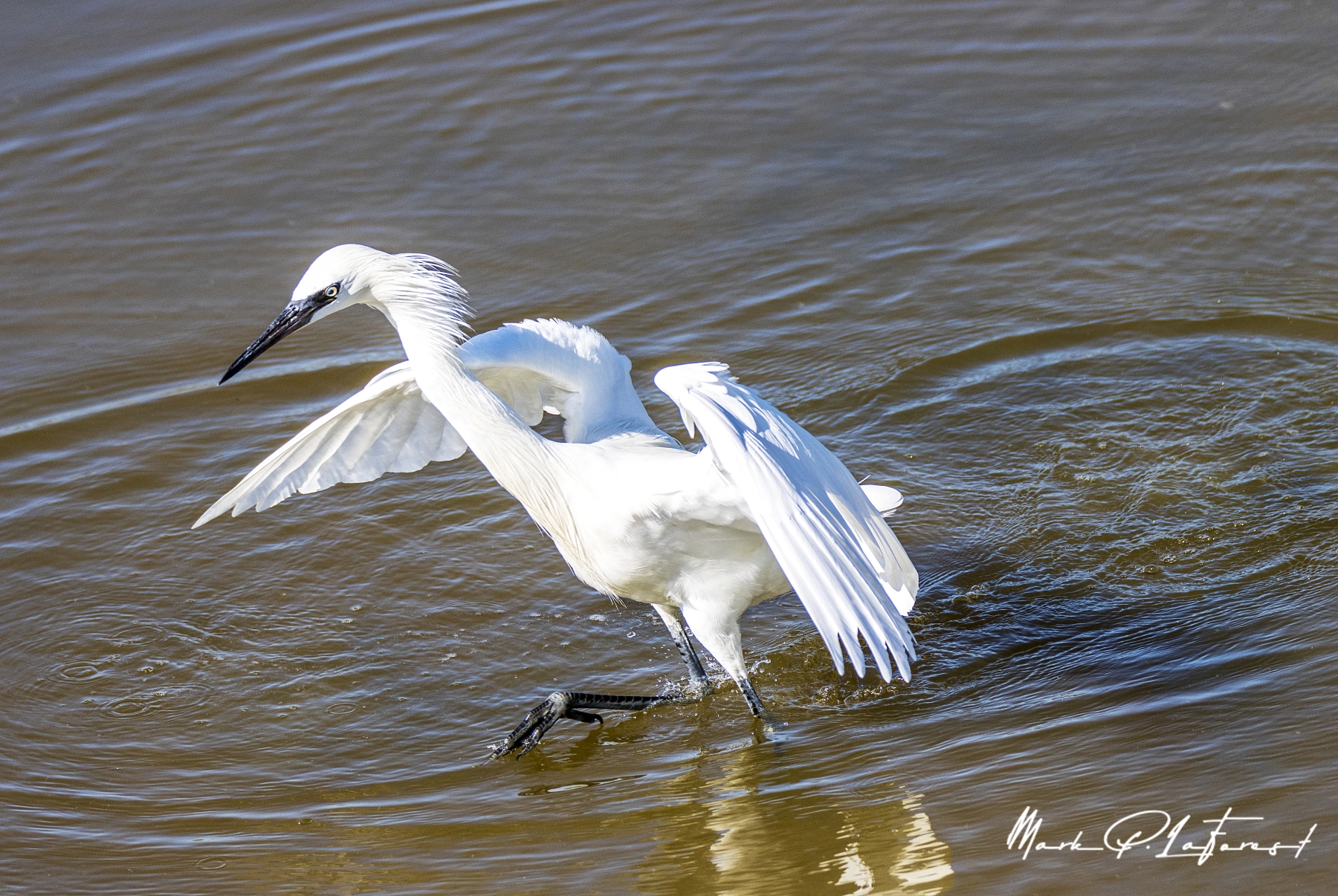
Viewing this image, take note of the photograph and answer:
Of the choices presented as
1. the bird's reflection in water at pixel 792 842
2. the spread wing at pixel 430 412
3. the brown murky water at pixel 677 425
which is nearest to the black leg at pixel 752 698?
the brown murky water at pixel 677 425

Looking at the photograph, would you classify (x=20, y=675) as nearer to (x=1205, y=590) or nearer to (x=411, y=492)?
(x=411, y=492)

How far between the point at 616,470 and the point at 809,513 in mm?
911

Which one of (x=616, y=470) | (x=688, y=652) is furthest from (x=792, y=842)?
(x=616, y=470)

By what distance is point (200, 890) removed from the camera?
372 cm

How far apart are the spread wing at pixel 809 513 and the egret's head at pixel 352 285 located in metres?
0.83

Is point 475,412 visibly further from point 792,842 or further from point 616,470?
point 792,842

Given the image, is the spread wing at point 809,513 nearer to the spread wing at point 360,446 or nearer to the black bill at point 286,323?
the black bill at point 286,323

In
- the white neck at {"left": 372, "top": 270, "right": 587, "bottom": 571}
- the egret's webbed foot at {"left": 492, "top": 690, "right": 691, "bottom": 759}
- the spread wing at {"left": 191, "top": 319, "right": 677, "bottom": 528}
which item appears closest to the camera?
the white neck at {"left": 372, "top": 270, "right": 587, "bottom": 571}

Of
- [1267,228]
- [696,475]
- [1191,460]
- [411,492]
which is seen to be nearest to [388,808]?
[696,475]

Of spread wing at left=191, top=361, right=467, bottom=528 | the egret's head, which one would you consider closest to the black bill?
the egret's head

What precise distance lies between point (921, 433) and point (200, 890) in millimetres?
3492

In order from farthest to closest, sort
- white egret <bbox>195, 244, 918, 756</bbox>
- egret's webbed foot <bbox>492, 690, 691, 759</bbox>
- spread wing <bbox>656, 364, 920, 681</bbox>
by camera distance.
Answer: egret's webbed foot <bbox>492, 690, 691, 759</bbox>
white egret <bbox>195, 244, 918, 756</bbox>
spread wing <bbox>656, 364, 920, 681</bbox>
